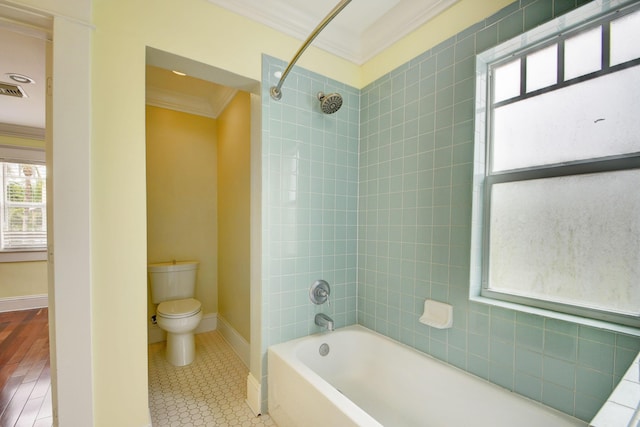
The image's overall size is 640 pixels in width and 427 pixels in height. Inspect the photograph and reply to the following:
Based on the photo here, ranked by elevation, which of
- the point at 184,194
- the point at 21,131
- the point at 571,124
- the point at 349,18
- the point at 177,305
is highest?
the point at 349,18

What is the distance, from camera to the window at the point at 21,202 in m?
3.56

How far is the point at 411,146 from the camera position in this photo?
67.8 inches

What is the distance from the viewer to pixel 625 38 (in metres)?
1.07

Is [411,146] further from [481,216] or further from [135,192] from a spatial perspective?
[135,192]

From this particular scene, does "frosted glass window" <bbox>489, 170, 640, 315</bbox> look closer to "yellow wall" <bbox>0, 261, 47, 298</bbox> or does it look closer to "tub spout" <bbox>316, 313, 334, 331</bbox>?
"tub spout" <bbox>316, 313, 334, 331</bbox>

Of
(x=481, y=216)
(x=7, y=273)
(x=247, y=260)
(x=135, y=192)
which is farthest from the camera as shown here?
(x=7, y=273)

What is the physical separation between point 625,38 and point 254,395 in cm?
262

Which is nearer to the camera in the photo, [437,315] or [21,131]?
[437,315]

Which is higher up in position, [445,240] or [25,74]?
[25,74]

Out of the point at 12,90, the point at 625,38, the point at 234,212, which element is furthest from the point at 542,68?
the point at 12,90

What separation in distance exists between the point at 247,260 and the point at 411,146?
1615 millimetres

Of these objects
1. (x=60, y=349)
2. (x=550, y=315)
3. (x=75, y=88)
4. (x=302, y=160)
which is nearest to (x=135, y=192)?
(x=75, y=88)

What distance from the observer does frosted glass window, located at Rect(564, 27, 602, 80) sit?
3.75 ft

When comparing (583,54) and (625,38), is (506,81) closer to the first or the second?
(583,54)
